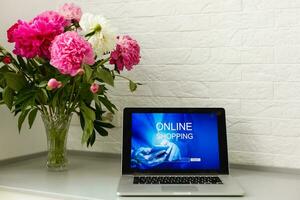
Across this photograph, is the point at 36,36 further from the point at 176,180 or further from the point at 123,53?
the point at 176,180

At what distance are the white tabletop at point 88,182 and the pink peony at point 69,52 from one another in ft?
1.15

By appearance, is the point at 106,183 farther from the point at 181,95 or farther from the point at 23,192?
the point at 181,95

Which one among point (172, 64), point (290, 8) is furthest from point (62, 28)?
point (290, 8)

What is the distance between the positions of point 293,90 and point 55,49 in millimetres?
813

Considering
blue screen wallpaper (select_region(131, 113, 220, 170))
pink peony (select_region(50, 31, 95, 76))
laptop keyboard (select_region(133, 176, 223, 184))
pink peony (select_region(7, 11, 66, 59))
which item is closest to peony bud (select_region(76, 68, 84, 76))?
pink peony (select_region(50, 31, 95, 76))

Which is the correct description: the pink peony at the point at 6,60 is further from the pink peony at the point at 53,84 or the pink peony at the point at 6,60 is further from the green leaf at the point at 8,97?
the pink peony at the point at 53,84

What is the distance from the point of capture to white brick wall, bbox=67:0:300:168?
1236 millimetres

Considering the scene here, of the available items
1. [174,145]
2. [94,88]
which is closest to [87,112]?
[94,88]

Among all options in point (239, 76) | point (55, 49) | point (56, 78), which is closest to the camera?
point (55, 49)

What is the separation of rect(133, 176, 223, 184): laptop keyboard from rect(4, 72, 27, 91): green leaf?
484mm

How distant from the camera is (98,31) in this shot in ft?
3.58

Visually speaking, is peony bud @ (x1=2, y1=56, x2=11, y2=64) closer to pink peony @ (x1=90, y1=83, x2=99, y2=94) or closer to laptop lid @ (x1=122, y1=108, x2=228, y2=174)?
pink peony @ (x1=90, y1=83, x2=99, y2=94)

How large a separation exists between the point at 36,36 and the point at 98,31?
0.63 ft

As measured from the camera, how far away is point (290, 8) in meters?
1.22
